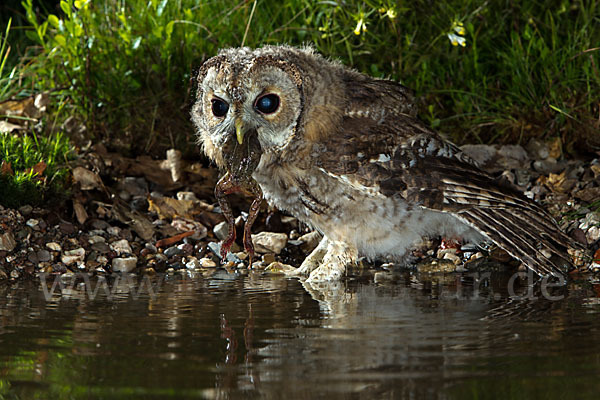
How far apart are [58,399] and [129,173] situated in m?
4.05

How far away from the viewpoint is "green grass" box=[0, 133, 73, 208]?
528cm

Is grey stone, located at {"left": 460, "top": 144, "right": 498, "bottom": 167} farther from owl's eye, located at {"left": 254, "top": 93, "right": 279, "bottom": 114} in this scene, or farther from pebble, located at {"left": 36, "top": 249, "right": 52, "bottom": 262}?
pebble, located at {"left": 36, "top": 249, "right": 52, "bottom": 262}

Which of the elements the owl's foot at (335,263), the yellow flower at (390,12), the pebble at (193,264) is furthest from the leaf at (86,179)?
the yellow flower at (390,12)

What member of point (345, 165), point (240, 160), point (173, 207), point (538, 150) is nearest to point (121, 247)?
point (173, 207)

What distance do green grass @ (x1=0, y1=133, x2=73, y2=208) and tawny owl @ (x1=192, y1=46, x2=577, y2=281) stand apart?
131 centimetres

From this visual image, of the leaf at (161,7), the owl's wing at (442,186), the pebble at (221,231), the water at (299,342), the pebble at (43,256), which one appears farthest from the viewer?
the leaf at (161,7)

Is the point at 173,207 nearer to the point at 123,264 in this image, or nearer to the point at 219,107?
the point at 123,264

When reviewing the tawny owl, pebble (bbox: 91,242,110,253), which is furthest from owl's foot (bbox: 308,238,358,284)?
pebble (bbox: 91,242,110,253)

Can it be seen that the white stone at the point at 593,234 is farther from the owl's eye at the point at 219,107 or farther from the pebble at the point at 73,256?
the pebble at the point at 73,256

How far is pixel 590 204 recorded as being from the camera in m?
5.27

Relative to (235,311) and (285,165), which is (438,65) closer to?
(285,165)

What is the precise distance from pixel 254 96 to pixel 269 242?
1.34 metres

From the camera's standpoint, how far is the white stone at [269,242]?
18.0 feet

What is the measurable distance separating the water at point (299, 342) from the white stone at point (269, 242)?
0.89 m
